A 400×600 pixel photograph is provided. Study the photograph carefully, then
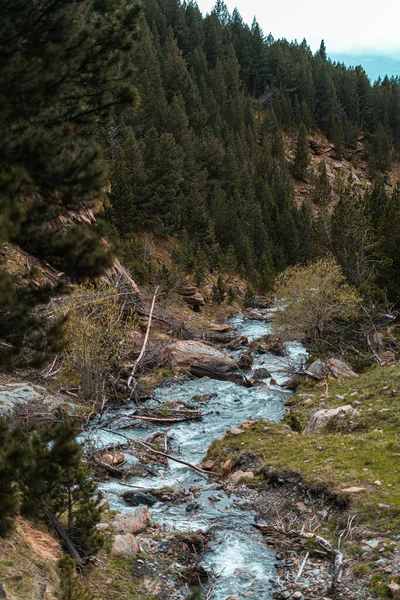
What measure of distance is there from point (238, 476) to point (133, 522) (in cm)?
376

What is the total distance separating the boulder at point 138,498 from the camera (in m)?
11.7

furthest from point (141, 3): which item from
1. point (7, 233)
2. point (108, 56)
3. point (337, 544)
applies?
point (337, 544)

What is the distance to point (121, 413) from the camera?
729 inches

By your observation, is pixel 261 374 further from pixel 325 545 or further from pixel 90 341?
pixel 325 545

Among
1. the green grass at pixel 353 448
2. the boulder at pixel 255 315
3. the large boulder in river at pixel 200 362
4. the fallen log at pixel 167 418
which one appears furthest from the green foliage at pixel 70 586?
the boulder at pixel 255 315

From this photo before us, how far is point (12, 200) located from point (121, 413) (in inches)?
594

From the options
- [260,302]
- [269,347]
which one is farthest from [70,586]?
[260,302]

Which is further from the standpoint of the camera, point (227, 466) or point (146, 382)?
point (146, 382)

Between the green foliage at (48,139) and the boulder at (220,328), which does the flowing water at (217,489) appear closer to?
the green foliage at (48,139)

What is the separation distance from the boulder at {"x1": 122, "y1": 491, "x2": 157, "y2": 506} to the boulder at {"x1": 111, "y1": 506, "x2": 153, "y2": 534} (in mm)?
1133

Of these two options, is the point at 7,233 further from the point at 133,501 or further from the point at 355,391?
the point at 355,391

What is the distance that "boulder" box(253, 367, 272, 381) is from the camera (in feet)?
82.8

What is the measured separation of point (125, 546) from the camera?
8.89 metres

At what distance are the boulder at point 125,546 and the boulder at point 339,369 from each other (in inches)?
600
